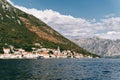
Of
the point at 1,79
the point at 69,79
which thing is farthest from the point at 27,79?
the point at 69,79

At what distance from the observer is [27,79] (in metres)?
104

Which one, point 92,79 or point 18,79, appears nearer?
point 18,79

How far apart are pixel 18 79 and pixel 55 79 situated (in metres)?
15.0

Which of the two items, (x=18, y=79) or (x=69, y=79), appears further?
(x=69, y=79)

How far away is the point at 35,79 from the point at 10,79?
32.2ft

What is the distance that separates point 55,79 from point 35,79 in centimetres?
827

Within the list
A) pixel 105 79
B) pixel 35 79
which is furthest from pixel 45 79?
pixel 105 79

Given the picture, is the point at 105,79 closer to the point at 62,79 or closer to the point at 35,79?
the point at 62,79

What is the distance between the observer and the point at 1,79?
101 meters

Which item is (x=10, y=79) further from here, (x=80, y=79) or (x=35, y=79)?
(x=80, y=79)

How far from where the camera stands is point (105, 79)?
113938 millimetres

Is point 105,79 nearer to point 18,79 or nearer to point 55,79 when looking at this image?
point 55,79

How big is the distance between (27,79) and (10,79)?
6.58 metres

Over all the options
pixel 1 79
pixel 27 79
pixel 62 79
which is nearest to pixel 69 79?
pixel 62 79
